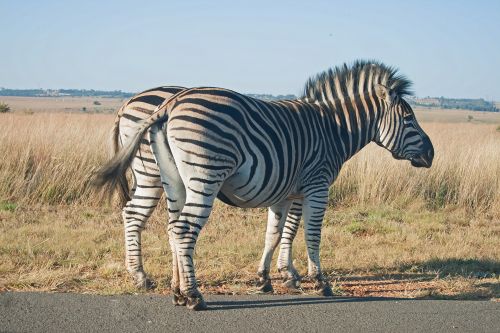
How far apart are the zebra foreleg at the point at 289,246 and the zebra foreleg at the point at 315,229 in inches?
14.4

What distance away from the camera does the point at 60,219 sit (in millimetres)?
9039

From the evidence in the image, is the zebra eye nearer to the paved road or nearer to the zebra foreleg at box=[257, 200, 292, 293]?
the zebra foreleg at box=[257, 200, 292, 293]

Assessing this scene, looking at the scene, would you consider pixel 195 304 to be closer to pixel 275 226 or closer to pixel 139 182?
pixel 139 182

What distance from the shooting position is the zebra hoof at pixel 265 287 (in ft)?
20.1

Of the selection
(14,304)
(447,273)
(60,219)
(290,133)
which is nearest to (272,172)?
→ (290,133)

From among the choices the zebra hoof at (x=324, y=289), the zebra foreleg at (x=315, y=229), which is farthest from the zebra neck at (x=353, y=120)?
the zebra hoof at (x=324, y=289)

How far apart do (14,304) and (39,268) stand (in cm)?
157

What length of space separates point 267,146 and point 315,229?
110 cm

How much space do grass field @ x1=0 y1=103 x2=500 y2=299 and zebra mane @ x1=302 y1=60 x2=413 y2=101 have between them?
205 cm

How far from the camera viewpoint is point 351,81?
6945 mm

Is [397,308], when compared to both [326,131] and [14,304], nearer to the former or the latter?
[326,131]

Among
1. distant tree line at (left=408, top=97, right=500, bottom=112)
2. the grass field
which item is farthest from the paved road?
distant tree line at (left=408, top=97, right=500, bottom=112)

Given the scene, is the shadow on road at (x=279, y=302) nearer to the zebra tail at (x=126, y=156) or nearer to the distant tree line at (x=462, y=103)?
the zebra tail at (x=126, y=156)

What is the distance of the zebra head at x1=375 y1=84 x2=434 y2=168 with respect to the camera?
691 centimetres
